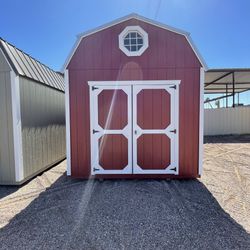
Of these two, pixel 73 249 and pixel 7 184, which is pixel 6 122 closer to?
pixel 7 184

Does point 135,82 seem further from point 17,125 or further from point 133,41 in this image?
point 17,125

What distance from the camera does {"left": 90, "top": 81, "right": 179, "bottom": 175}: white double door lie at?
15.0 feet

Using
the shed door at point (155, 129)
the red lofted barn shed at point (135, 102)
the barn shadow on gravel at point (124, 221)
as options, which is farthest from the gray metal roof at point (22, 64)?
the barn shadow on gravel at point (124, 221)

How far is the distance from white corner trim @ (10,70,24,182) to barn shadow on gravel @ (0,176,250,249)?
2.59 feet

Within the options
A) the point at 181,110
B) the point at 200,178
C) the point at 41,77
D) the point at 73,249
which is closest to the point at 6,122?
the point at 41,77

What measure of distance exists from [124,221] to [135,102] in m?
2.51

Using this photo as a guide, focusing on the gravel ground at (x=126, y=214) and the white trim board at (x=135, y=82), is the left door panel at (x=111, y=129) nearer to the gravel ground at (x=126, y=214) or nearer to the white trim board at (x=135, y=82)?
the white trim board at (x=135, y=82)

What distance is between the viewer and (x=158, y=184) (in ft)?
14.5

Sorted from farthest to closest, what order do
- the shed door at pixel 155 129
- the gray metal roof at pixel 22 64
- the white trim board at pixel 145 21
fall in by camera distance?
1. the shed door at pixel 155 129
2. the white trim board at pixel 145 21
3. the gray metal roof at pixel 22 64

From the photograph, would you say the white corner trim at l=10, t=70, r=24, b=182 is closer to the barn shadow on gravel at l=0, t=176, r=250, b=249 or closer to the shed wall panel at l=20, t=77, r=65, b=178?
the shed wall panel at l=20, t=77, r=65, b=178

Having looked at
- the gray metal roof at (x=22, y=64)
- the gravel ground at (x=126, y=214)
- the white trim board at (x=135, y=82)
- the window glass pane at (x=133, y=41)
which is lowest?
the gravel ground at (x=126, y=214)

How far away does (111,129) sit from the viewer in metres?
4.67

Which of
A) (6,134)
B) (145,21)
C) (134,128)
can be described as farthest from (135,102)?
(6,134)

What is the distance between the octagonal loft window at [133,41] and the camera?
178 inches
